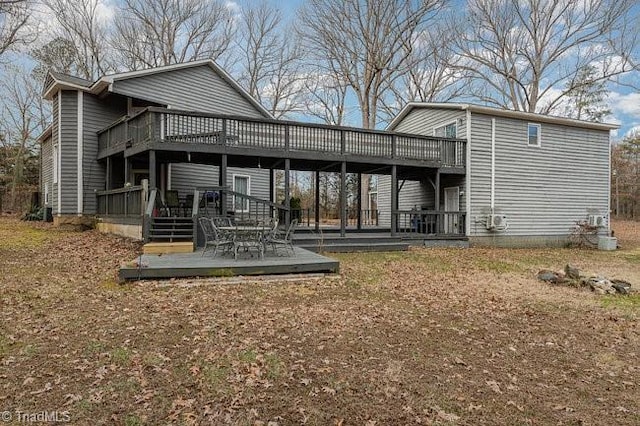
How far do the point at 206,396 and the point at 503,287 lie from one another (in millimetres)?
6779

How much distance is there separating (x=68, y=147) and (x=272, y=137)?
8202 mm

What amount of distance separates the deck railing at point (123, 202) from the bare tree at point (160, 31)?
17094 millimetres

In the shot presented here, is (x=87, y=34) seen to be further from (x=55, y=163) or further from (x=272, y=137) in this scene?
(x=272, y=137)

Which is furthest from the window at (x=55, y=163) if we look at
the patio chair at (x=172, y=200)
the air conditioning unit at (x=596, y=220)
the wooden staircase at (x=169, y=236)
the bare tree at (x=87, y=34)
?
the air conditioning unit at (x=596, y=220)

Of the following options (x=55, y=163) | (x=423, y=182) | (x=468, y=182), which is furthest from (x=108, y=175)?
(x=468, y=182)

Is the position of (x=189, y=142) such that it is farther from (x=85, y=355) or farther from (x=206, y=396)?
(x=206, y=396)

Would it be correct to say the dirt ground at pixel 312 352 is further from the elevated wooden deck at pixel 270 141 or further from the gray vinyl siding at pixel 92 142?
the gray vinyl siding at pixel 92 142

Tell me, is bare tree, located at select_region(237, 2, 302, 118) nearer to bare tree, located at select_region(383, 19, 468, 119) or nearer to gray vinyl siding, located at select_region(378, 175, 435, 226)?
bare tree, located at select_region(383, 19, 468, 119)

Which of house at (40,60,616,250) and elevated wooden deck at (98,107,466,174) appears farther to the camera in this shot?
house at (40,60,616,250)

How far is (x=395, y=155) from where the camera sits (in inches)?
556

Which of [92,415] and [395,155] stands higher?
[395,155]

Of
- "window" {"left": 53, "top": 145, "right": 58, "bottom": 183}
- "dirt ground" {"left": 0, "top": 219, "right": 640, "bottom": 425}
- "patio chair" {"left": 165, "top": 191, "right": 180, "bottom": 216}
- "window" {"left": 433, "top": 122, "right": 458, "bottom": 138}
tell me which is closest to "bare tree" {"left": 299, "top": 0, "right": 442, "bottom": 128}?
"window" {"left": 433, "top": 122, "right": 458, "bottom": 138}

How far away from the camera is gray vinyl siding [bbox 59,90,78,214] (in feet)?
49.3

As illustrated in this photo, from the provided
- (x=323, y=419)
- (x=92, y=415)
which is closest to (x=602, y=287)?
(x=323, y=419)
